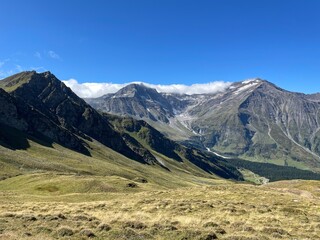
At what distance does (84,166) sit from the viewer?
158 m

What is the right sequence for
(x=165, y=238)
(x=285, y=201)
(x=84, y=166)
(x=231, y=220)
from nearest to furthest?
1. (x=165, y=238)
2. (x=231, y=220)
3. (x=285, y=201)
4. (x=84, y=166)

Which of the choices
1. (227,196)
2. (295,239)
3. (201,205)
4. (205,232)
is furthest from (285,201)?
(205,232)

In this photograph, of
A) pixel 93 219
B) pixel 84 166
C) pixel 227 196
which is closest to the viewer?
pixel 93 219

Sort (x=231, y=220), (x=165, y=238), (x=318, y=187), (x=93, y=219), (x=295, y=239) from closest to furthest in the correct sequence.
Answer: (x=165, y=238)
(x=295, y=239)
(x=93, y=219)
(x=231, y=220)
(x=318, y=187)

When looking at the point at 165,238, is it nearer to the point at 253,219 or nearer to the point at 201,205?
the point at 253,219

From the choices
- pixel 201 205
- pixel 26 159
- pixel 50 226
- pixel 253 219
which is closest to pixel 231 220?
pixel 253 219

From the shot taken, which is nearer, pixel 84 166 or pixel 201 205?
pixel 201 205

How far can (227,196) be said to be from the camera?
57031mm

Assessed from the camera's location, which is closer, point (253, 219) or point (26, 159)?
point (253, 219)

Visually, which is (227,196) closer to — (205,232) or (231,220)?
(231,220)

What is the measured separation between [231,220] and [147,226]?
439 inches

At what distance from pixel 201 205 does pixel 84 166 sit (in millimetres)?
121097

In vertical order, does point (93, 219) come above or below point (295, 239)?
below

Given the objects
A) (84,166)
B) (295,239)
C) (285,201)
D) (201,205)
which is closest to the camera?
(295,239)
